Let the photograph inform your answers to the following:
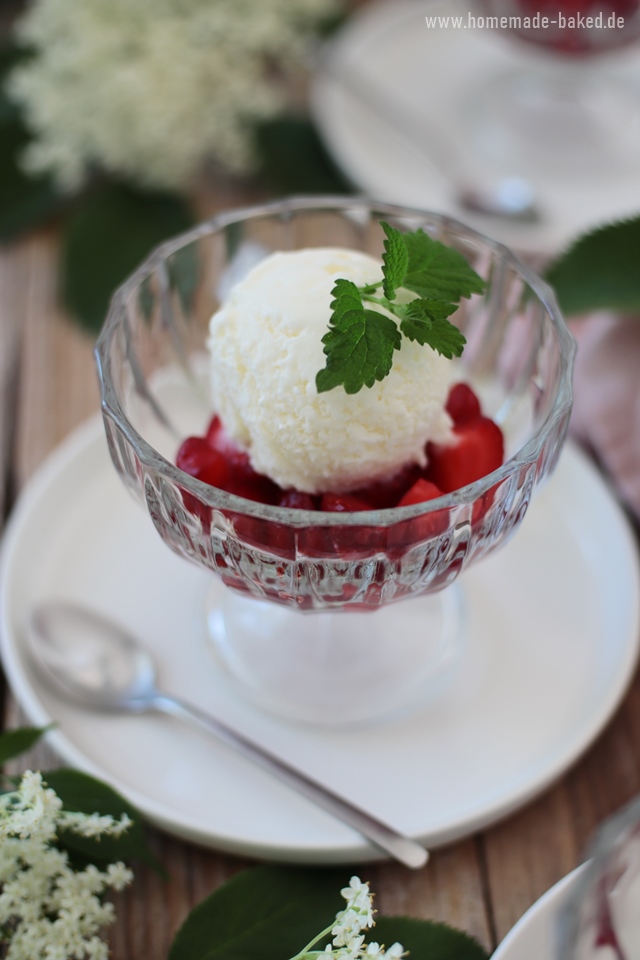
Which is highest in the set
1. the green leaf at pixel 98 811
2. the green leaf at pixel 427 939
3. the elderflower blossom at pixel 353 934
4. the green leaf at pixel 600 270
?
the green leaf at pixel 600 270

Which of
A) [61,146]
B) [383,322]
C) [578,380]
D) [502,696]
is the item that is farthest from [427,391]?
[61,146]

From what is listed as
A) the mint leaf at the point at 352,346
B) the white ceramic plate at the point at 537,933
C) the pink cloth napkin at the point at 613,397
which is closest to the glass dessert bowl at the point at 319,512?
the mint leaf at the point at 352,346

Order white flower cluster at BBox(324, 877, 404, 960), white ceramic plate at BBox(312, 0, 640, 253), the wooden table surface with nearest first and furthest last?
white flower cluster at BBox(324, 877, 404, 960), the wooden table surface, white ceramic plate at BBox(312, 0, 640, 253)

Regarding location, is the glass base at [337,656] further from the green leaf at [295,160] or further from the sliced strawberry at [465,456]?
the green leaf at [295,160]

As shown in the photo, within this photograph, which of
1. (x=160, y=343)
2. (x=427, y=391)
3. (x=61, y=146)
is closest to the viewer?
(x=427, y=391)

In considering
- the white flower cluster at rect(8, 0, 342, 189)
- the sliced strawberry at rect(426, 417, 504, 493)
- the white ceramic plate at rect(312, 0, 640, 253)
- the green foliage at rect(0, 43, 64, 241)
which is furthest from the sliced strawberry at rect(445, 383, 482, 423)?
the green foliage at rect(0, 43, 64, 241)

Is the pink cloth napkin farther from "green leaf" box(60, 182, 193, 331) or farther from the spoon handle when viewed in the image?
"green leaf" box(60, 182, 193, 331)

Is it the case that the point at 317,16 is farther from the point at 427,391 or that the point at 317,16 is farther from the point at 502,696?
the point at 502,696
